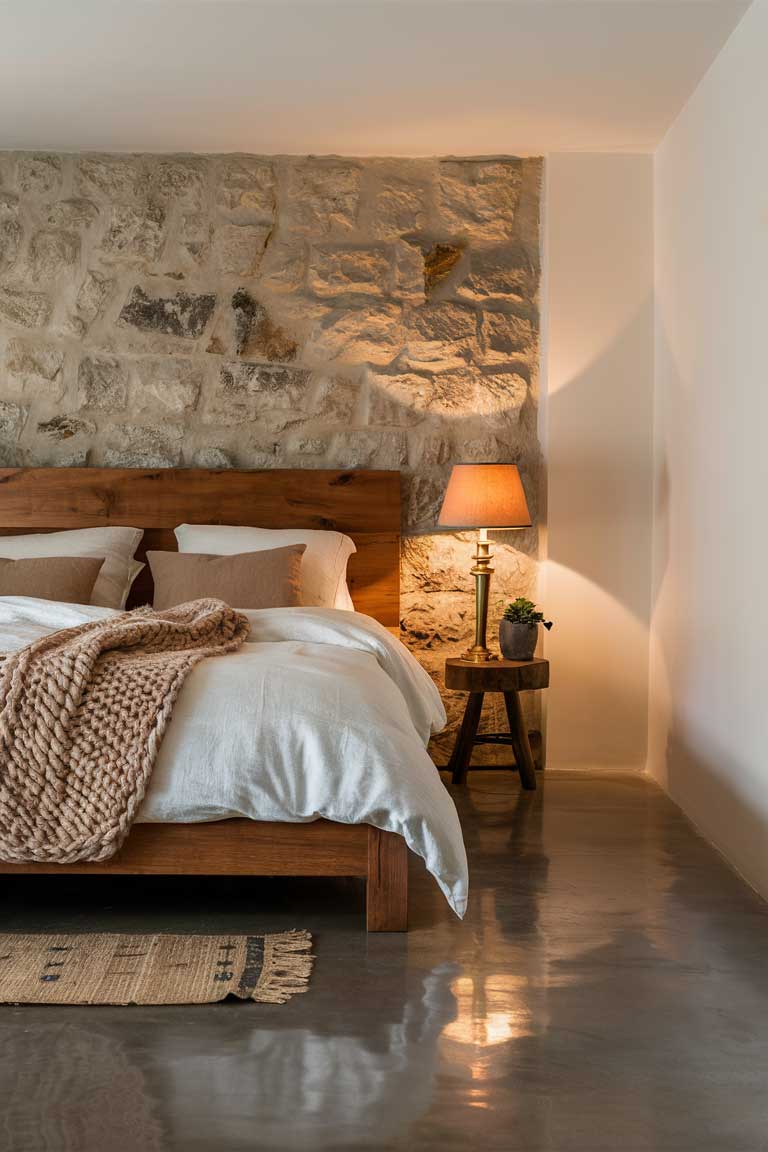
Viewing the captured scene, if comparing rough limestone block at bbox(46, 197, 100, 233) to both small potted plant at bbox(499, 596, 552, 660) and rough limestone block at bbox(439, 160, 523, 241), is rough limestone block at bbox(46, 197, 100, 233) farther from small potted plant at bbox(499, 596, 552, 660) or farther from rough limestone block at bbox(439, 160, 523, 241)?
small potted plant at bbox(499, 596, 552, 660)

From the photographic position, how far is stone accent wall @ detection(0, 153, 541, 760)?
15.3ft

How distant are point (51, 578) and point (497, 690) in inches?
63.5

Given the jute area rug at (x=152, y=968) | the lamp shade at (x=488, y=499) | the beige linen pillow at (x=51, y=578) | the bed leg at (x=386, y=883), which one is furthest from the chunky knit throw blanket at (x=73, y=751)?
the lamp shade at (x=488, y=499)

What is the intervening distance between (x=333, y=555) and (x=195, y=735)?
5.85 ft

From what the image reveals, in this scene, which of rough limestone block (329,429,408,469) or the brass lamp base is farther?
rough limestone block (329,429,408,469)

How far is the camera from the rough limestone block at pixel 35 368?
466cm

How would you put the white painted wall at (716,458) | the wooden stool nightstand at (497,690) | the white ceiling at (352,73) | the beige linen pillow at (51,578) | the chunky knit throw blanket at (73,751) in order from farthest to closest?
the wooden stool nightstand at (497,690) < the beige linen pillow at (51,578) < the white ceiling at (352,73) < the white painted wall at (716,458) < the chunky knit throw blanket at (73,751)

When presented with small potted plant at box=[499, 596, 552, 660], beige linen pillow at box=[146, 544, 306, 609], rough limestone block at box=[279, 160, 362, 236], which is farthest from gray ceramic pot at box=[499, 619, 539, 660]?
rough limestone block at box=[279, 160, 362, 236]

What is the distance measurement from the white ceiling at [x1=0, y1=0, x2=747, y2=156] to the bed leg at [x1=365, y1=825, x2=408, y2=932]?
2.31 metres

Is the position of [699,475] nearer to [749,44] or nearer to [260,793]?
[749,44]

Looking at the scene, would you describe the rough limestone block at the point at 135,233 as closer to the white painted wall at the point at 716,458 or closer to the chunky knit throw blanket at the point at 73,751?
the white painted wall at the point at 716,458

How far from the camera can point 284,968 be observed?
250 centimetres

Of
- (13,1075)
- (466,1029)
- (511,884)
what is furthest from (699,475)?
(13,1075)

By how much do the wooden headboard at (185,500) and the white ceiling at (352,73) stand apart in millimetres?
1288
